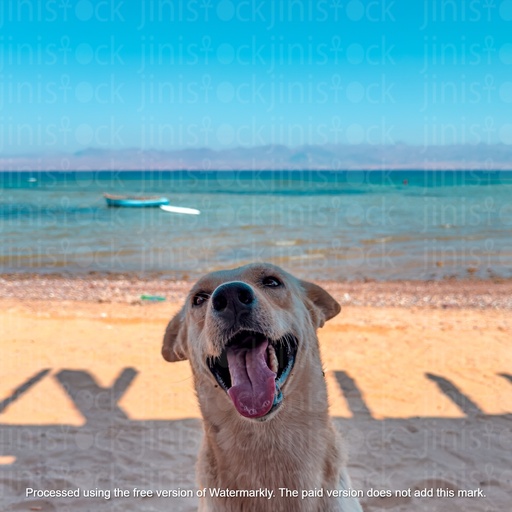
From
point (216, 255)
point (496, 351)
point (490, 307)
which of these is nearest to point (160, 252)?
point (216, 255)

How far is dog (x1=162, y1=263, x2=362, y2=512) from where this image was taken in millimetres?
2803

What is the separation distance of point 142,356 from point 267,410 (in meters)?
5.81

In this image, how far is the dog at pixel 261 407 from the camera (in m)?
2.80

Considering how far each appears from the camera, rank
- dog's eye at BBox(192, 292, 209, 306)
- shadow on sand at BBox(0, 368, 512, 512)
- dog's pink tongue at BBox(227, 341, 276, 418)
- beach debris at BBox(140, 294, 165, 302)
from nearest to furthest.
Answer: dog's pink tongue at BBox(227, 341, 276, 418), dog's eye at BBox(192, 292, 209, 306), shadow on sand at BBox(0, 368, 512, 512), beach debris at BBox(140, 294, 165, 302)

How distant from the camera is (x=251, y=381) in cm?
281

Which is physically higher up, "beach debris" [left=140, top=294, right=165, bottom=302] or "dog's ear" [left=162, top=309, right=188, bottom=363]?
"dog's ear" [left=162, top=309, right=188, bottom=363]

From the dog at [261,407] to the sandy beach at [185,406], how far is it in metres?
1.95

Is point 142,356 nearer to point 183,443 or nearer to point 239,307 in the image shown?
point 183,443

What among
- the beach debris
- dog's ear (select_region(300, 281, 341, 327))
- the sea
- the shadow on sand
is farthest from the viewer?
the sea

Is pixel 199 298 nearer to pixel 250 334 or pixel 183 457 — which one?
pixel 250 334

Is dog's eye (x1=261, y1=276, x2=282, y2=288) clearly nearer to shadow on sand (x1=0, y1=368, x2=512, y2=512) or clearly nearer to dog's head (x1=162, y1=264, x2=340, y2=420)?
dog's head (x1=162, y1=264, x2=340, y2=420)

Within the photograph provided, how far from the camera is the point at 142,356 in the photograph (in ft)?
27.0

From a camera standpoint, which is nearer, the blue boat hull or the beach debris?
the beach debris

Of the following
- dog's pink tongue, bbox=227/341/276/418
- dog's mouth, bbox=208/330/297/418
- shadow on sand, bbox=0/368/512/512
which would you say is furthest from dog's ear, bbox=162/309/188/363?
shadow on sand, bbox=0/368/512/512
